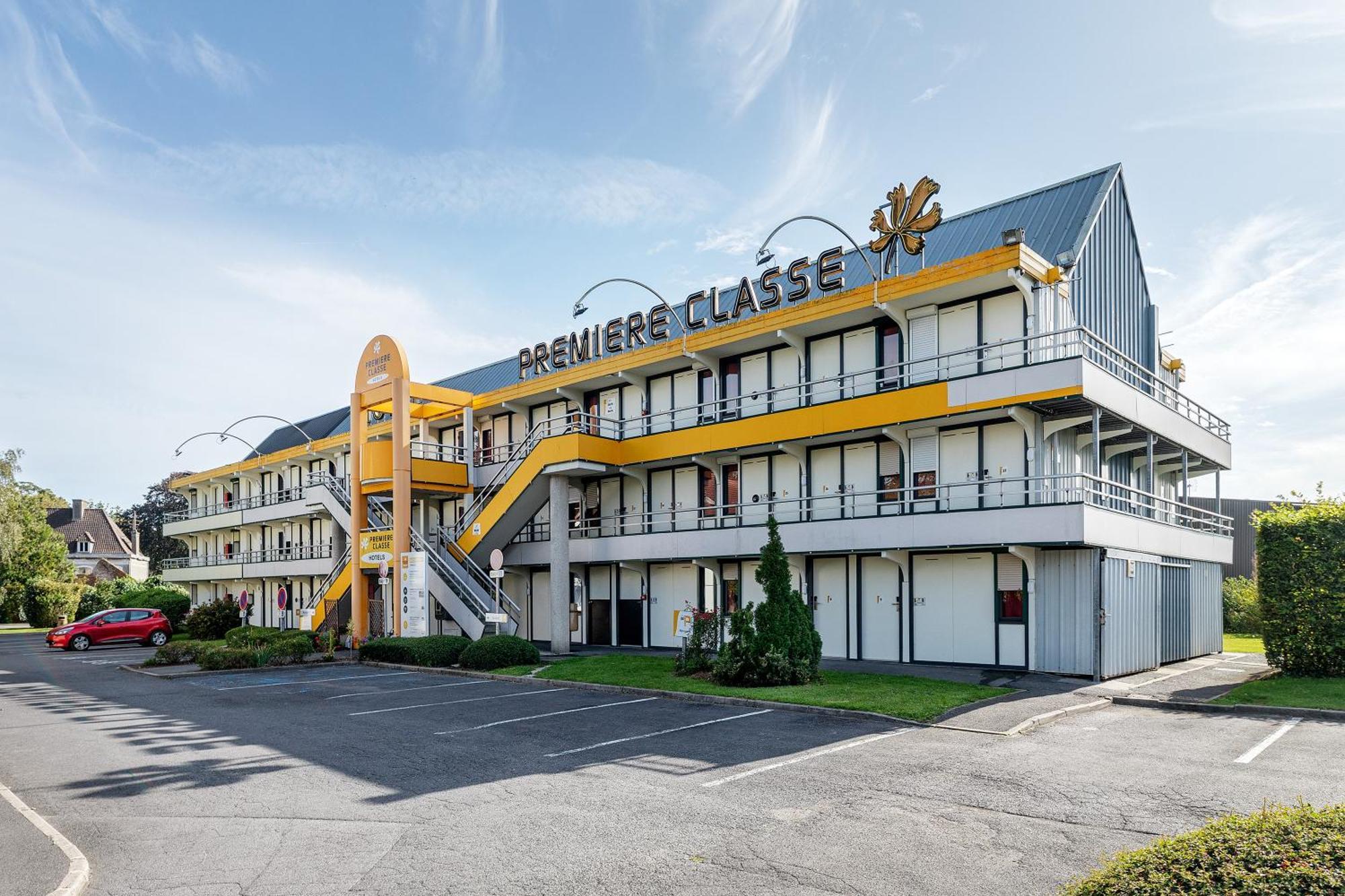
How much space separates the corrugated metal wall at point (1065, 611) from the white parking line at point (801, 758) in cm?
793

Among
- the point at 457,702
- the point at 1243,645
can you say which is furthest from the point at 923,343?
the point at 1243,645

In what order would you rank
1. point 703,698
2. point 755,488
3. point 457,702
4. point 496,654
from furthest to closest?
point 755,488, point 496,654, point 457,702, point 703,698

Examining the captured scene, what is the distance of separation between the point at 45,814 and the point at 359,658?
19.3 meters

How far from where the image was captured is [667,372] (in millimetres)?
31453

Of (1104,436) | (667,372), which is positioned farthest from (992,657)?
(667,372)

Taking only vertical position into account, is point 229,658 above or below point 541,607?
below

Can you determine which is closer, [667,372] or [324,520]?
[667,372]

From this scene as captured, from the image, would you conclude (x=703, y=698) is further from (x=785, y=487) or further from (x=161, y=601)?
(x=161, y=601)

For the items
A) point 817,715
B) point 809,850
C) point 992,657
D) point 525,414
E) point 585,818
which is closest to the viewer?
point 809,850

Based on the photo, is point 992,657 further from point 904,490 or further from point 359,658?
point 359,658

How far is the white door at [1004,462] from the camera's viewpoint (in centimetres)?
2252

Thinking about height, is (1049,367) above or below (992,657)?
above

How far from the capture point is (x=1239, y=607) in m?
39.4

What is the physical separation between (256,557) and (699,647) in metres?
41.6
